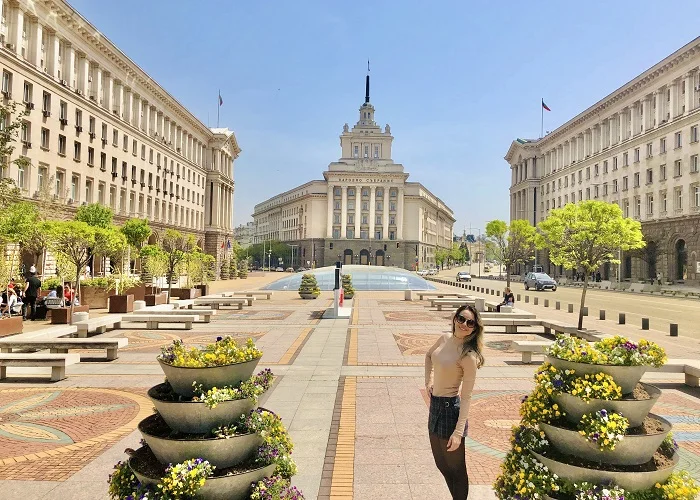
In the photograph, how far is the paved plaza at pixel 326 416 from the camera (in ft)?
19.7

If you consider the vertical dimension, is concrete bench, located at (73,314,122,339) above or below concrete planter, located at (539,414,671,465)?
below

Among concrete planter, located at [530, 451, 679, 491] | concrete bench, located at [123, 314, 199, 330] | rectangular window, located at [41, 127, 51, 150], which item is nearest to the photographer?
concrete planter, located at [530, 451, 679, 491]

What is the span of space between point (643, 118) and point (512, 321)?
1941 inches

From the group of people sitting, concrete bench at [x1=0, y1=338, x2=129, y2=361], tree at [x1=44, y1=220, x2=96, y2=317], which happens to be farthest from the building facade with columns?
concrete bench at [x1=0, y1=338, x2=129, y2=361]

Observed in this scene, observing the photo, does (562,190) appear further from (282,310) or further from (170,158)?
(282,310)

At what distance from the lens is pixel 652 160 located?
179 ft

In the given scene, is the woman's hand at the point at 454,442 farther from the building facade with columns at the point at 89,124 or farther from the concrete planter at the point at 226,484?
the building facade with columns at the point at 89,124

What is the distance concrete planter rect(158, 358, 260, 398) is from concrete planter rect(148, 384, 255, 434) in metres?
0.15

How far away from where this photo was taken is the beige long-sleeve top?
4.46m

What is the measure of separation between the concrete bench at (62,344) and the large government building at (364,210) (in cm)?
11148

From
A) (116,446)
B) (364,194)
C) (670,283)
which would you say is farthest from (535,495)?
(364,194)

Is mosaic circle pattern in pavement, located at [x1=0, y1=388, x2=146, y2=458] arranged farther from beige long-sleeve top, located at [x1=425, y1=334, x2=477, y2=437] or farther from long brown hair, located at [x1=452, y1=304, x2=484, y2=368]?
long brown hair, located at [x1=452, y1=304, x2=484, y2=368]

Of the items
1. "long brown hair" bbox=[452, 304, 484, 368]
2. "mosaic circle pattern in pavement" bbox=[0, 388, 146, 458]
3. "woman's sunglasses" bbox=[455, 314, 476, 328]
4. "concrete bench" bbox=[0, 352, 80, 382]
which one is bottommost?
"mosaic circle pattern in pavement" bbox=[0, 388, 146, 458]

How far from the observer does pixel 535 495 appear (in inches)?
151
